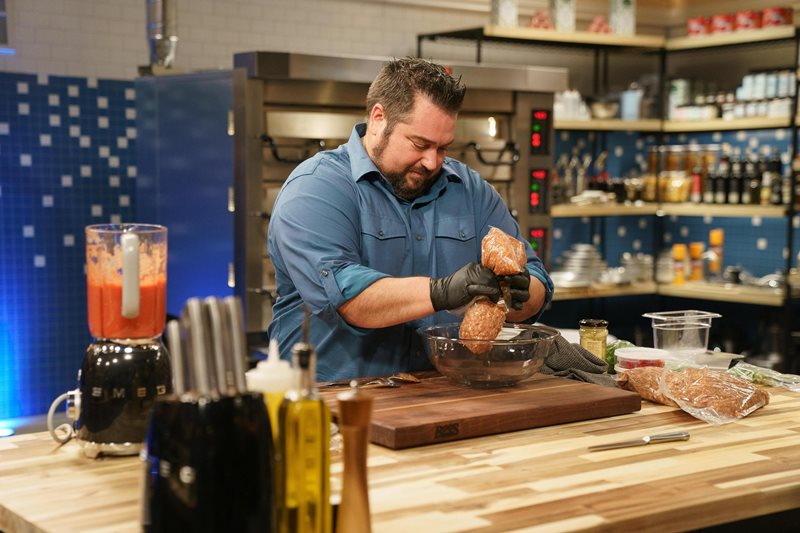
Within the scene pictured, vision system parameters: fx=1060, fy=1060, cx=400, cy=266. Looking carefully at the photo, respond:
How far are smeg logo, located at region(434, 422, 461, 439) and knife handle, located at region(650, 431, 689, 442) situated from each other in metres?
0.40

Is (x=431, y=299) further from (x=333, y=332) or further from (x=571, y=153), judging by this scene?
(x=571, y=153)

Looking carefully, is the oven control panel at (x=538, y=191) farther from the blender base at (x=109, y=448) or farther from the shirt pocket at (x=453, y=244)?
the blender base at (x=109, y=448)

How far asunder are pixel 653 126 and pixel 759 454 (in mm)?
4813

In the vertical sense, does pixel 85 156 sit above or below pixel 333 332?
above

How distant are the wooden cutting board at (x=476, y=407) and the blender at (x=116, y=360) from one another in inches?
17.1

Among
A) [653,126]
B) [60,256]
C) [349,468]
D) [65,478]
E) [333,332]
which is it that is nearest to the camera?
[349,468]

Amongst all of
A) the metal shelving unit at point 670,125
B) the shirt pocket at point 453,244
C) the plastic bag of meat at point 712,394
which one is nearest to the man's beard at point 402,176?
the shirt pocket at point 453,244

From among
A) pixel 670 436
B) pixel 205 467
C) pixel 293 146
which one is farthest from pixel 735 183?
pixel 205 467

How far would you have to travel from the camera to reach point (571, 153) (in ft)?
23.0

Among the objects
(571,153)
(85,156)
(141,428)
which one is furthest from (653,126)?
(141,428)

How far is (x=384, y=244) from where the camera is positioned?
114 inches

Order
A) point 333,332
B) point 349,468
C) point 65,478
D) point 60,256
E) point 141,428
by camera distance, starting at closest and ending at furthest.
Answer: point 349,468 → point 65,478 → point 141,428 → point 333,332 → point 60,256

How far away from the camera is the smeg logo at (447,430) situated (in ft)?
6.97

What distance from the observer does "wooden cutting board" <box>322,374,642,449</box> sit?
211 centimetres
